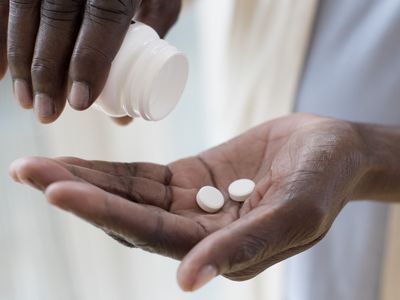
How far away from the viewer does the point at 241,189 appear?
1.86 feet

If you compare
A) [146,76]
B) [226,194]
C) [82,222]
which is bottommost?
[82,222]

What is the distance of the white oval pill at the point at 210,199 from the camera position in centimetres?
53

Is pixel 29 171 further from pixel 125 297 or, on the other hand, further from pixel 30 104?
pixel 125 297

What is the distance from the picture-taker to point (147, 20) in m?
0.65

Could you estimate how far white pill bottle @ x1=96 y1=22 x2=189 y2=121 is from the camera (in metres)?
0.51

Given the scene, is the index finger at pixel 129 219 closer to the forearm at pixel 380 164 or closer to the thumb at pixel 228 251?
the thumb at pixel 228 251

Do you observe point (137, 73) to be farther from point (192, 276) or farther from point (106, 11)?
point (192, 276)

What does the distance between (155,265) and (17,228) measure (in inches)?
12.0

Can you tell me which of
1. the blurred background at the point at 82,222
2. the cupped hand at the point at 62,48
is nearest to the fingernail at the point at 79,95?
the cupped hand at the point at 62,48

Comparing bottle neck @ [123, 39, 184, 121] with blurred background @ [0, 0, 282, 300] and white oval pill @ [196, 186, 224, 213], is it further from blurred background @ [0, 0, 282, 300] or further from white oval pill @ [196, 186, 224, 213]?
blurred background @ [0, 0, 282, 300]

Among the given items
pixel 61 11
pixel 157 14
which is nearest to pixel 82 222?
pixel 157 14

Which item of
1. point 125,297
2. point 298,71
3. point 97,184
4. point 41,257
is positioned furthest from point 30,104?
point 125,297

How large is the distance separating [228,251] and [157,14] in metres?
0.33

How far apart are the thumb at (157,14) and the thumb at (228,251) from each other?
0.92ft
